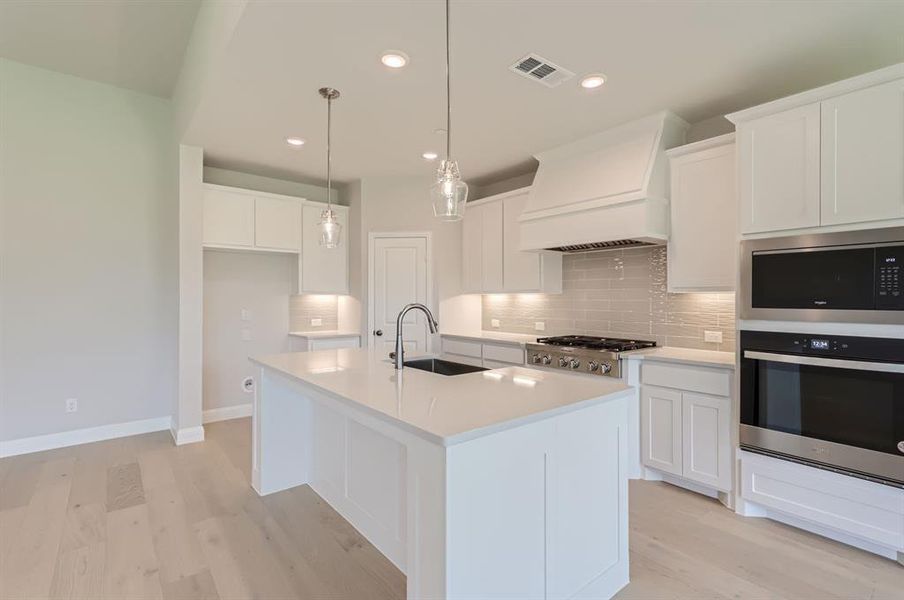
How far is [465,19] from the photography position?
2145mm

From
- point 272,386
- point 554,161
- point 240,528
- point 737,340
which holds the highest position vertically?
point 554,161

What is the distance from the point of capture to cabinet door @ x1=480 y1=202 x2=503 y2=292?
15.0ft

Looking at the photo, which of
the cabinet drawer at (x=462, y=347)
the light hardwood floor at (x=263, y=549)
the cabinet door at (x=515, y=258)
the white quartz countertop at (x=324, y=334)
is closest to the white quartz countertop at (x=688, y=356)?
the light hardwood floor at (x=263, y=549)

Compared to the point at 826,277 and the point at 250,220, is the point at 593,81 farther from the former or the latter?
the point at 250,220

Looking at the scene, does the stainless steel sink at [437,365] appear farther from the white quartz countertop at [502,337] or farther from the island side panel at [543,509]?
the white quartz countertop at [502,337]

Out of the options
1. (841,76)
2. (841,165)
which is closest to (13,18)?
(841,165)

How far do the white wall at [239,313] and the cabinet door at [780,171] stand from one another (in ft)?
14.1

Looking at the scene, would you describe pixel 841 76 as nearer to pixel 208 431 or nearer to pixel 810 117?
pixel 810 117

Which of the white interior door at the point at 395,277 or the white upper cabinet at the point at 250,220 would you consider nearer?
the white upper cabinet at the point at 250,220

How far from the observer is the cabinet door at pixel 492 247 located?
15.0 feet

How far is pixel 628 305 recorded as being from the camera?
3809 millimetres

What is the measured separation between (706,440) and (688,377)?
40 cm

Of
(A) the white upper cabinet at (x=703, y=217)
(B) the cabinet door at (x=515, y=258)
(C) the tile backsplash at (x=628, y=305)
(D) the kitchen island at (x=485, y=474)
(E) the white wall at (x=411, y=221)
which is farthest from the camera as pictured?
(E) the white wall at (x=411, y=221)

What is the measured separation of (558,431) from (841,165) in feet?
6.78
